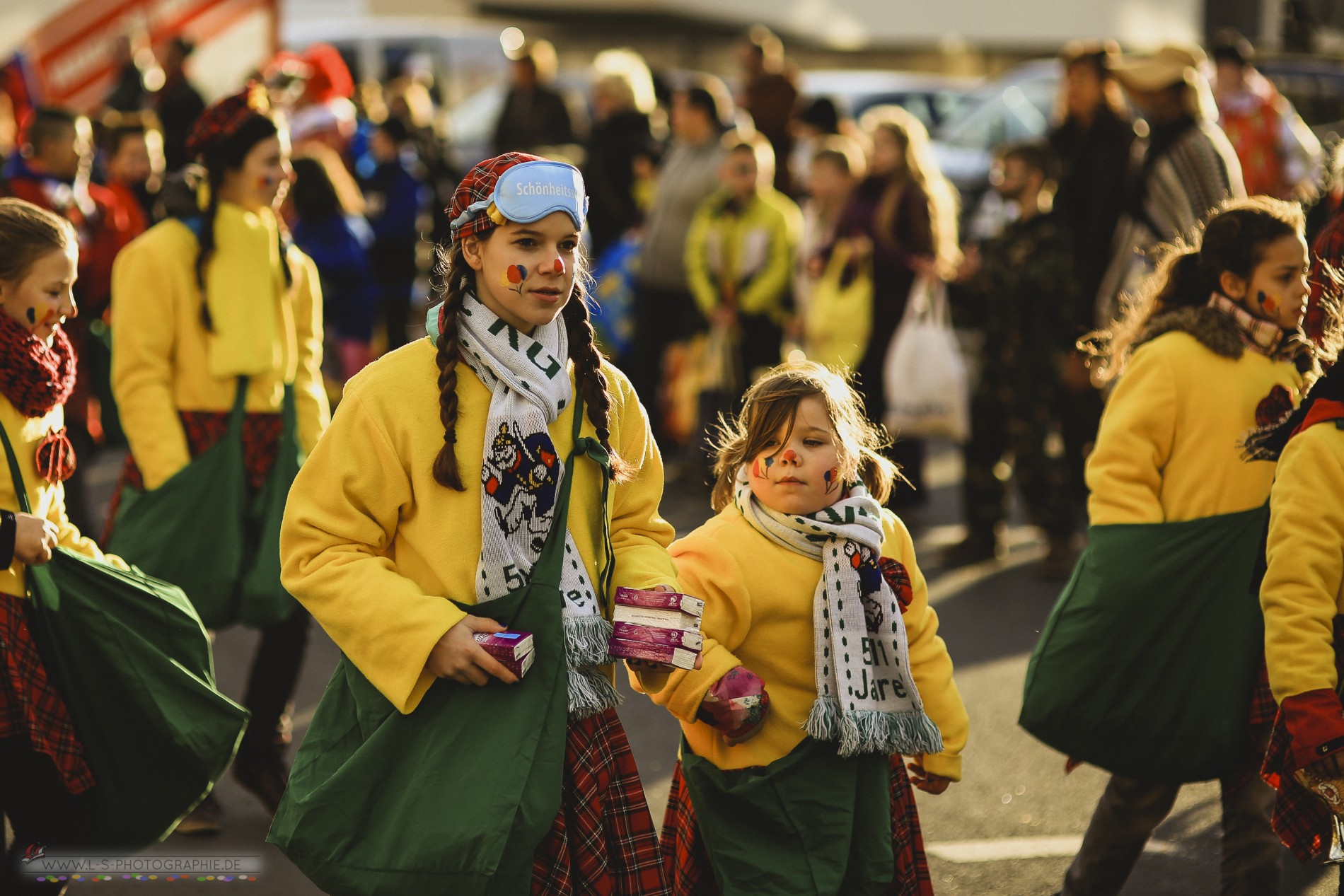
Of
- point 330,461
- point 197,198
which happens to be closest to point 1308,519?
point 330,461

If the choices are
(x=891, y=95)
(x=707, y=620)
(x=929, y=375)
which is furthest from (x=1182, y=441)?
(x=891, y=95)

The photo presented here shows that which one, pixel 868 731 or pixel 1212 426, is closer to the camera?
pixel 868 731

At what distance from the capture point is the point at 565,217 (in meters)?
3.21

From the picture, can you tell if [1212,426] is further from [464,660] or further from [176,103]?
[176,103]

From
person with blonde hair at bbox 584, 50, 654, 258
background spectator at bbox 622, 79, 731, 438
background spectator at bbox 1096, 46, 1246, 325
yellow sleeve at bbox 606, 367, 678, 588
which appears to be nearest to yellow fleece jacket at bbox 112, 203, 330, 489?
yellow sleeve at bbox 606, 367, 678, 588

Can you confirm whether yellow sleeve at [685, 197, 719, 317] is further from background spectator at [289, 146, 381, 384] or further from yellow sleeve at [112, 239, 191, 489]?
yellow sleeve at [112, 239, 191, 489]

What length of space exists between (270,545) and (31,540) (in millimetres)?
1214

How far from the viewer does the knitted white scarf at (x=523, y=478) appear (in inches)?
125

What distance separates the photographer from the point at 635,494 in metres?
3.47

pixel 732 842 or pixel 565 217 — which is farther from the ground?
pixel 565 217

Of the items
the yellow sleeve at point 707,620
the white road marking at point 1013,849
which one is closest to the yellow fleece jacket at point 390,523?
the yellow sleeve at point 707,620

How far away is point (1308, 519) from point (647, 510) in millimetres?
1372

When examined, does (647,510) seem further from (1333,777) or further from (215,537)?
(215,537)

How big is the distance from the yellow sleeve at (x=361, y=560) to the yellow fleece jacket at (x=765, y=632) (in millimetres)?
644
